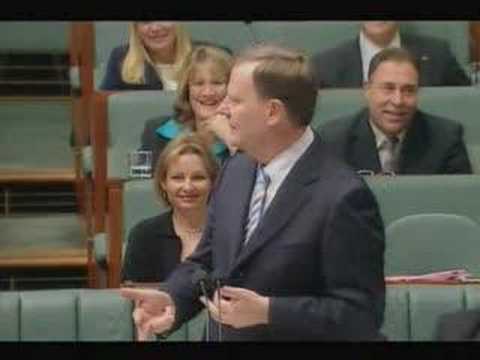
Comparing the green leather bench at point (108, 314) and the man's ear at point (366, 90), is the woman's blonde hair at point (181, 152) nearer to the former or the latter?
the green leather bench at point (108, 314)

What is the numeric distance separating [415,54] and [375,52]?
9 cm

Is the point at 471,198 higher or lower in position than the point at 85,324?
higher

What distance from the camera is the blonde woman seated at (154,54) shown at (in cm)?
321

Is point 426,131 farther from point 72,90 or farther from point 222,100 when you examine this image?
point 72,90

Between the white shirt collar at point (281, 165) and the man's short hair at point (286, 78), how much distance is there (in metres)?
0.06

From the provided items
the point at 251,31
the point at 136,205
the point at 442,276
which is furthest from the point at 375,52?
the point at 136,205

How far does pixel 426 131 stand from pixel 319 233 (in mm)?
356

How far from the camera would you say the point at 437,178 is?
320 centimetres

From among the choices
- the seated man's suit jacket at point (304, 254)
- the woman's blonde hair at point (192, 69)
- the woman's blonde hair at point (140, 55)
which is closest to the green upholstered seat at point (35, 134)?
the woman's blonde hair at point (140, 55)

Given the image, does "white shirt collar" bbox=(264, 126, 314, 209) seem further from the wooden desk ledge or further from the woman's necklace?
the wooden desk ledge

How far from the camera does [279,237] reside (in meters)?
3.04

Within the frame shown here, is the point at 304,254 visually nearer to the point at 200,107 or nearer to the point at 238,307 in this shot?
the point at 238,307
